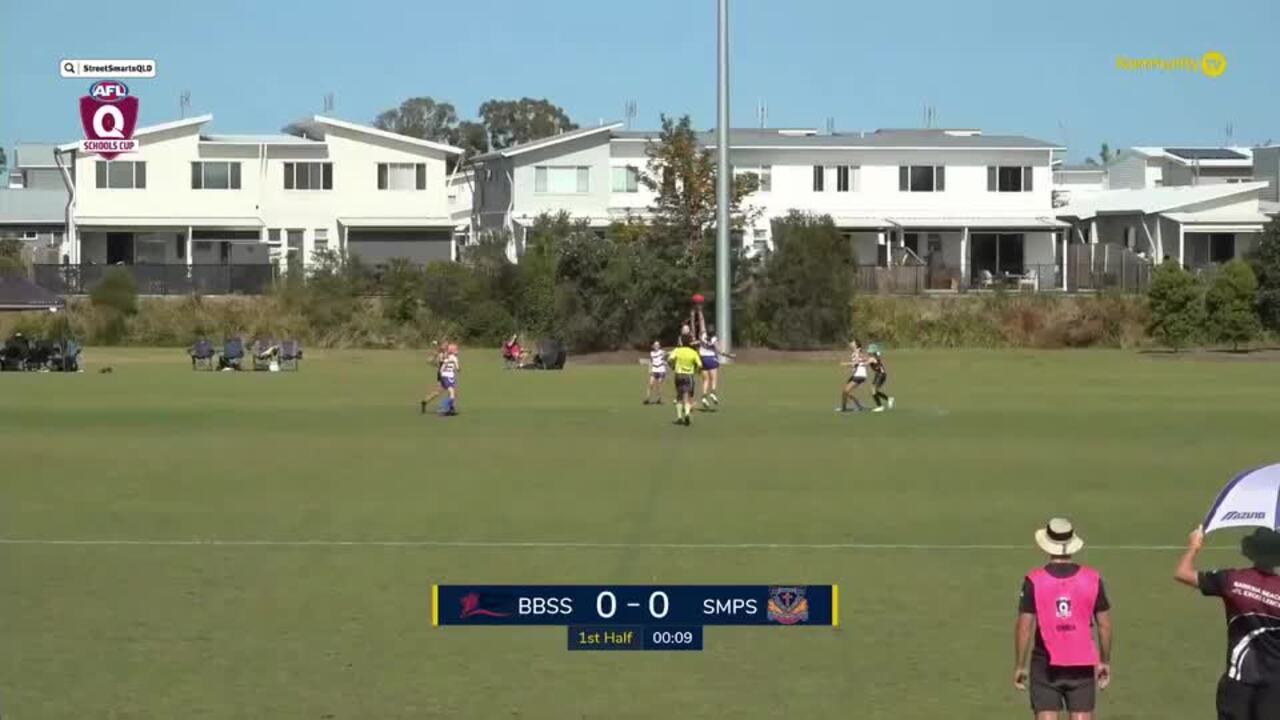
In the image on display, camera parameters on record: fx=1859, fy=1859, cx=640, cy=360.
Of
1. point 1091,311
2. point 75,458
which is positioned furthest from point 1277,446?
point 1091,311

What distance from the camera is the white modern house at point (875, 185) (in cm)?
8325

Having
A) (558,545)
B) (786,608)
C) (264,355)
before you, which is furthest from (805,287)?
(786,608)

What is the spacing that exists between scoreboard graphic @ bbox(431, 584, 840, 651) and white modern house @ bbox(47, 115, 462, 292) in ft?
223

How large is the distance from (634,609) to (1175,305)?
49.4m

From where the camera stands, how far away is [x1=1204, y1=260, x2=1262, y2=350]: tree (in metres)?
58.1

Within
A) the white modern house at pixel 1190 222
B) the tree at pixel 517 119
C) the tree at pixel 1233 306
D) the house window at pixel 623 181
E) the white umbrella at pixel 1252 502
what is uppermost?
the tree at pixel 517 119

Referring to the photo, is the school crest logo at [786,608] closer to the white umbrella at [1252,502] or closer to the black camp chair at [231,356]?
the white umbrella at [1252,502]

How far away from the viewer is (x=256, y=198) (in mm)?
83125

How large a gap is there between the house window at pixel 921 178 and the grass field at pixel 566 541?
4481 cm

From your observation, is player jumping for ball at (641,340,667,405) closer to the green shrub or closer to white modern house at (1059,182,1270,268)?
the green shrub

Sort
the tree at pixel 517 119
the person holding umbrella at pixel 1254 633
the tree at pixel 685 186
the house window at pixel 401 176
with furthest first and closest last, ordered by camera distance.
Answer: the tree at pixel 517 119, the house window at pixel 401 176, the tree at pixel 685 186, the person holding umbrella at pixel 1254 633

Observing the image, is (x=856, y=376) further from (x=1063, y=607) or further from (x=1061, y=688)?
(x=1063, y=607)

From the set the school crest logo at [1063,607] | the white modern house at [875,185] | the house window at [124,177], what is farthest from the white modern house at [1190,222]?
the school crest logo at [1063,607]

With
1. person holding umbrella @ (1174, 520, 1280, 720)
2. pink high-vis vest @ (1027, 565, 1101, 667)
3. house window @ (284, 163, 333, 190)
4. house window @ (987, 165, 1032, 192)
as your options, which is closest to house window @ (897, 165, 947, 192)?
house window @ (987, 165, 1032, 192)
